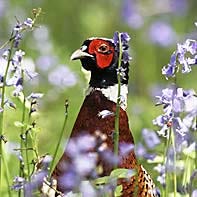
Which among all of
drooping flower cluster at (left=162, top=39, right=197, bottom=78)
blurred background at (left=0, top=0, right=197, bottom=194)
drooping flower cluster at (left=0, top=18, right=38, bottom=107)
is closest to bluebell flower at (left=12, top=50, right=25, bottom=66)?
drooping flower cluster at (left=0, top=18, right=38, bottom=107)

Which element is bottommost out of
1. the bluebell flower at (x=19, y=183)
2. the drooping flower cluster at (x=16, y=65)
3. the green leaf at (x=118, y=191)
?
the green leaf at (x=118, y=191)

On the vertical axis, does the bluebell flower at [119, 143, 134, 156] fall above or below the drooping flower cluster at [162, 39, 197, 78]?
below

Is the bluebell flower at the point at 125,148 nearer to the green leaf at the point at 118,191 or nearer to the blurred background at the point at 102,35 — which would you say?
the green leaf at the point at 118,191

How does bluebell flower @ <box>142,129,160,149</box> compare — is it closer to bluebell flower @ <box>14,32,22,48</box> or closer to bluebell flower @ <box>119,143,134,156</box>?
bluebell flower @ <box>119,143,134,156</box>

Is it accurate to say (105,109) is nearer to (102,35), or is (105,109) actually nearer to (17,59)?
(17,59)

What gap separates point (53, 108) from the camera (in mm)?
5219

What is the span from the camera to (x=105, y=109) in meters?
3.09

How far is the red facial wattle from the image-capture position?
10.3 feet

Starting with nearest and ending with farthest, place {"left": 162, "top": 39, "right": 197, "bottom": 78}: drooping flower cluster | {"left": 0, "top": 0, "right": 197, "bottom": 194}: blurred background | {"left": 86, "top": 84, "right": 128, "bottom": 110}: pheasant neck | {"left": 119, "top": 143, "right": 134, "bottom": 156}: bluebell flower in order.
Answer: {"left": 162, "top": 39, "right": 197, "bottom": 78}: drooping flower cluster → {"left": 119, "top": 143, "right": 134, "bottom": 156}: bluebell flower → {"left": 86, "top": 84, "right": 128, "bottom": 110}: pheasant neck → {"left": 0, "top": 0, "right": 197, "bottom": 194}: blurred background

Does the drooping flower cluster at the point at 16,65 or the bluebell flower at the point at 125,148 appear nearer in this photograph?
the drooping flower cluster at the point at 16,65

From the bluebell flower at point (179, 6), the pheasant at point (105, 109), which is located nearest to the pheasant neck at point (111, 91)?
the pheasant at point (105, 109)

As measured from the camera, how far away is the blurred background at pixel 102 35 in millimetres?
5094

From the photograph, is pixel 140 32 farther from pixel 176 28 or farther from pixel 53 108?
pixel 53 108

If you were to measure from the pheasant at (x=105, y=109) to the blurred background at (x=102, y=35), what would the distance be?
5.38ft
